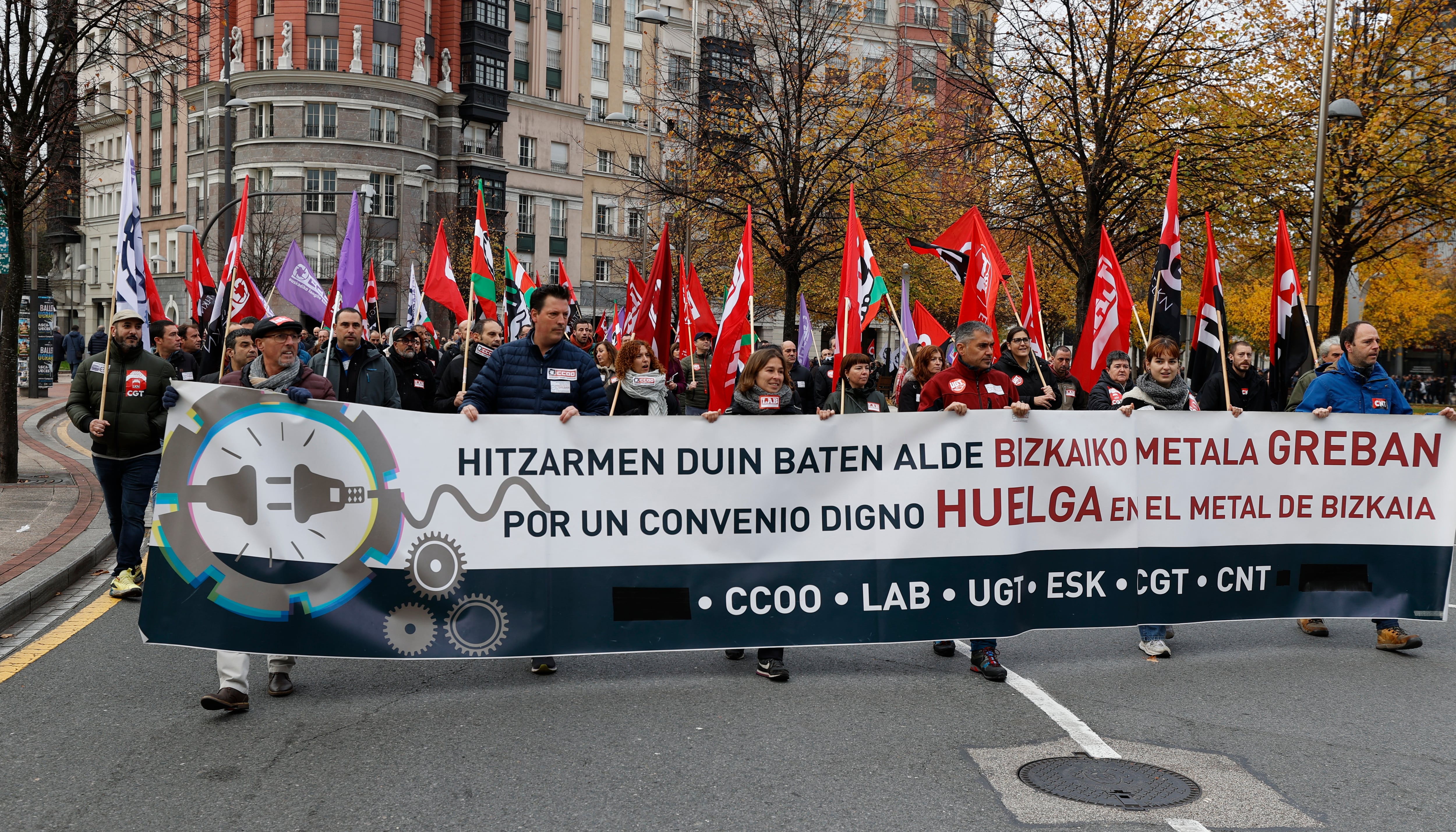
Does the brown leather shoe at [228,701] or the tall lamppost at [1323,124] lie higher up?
the tall lamppost at [1323,124]

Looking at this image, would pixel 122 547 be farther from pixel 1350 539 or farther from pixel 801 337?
pixel 801 337

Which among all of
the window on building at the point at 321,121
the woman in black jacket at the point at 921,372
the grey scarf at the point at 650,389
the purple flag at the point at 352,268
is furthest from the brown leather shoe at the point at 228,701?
the window on building at the point at 321,121

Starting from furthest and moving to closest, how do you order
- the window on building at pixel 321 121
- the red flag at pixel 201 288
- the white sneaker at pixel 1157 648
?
the window on building at pixel 321 121
the red flag at pixel 201 288
the white sneaker at pixel 1157 648

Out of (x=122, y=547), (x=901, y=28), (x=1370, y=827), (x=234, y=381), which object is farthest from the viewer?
(x=901, y=28)

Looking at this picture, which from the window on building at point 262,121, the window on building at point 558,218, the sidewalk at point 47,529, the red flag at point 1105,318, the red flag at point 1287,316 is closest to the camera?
the sidewalk at point 47,529

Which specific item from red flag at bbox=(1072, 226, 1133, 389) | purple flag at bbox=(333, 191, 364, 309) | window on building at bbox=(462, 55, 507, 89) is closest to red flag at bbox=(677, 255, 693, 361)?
purple flag at bbox=(333, 191, 364, 309)

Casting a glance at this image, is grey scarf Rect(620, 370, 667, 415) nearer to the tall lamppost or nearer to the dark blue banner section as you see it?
the dark blue banner section

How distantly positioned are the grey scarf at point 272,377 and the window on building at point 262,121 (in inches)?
2092

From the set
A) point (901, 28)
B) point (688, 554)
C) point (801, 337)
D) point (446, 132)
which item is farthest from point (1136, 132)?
point (446, 132)

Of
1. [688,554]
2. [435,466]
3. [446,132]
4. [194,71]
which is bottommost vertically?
[688,554]

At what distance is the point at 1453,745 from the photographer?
210 inches

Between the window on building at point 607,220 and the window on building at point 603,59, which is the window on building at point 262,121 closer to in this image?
the window on building at point 607,220

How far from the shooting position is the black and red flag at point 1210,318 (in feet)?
27.5

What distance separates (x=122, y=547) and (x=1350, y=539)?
25.0 feet
